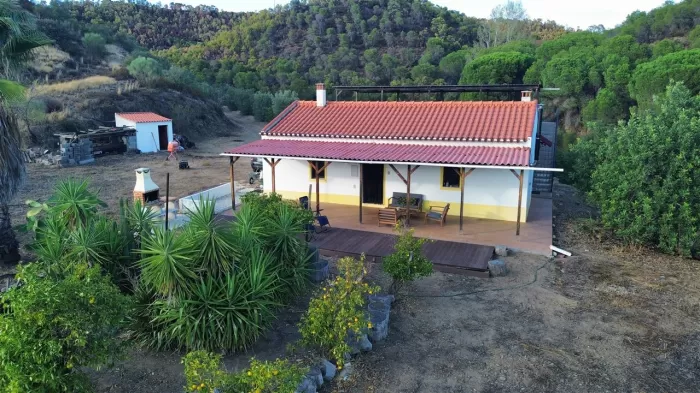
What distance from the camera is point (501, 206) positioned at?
13.7 meters

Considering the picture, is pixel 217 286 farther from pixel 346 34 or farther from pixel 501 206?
pixel 346 34

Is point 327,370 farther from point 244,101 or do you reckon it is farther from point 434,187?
point 244,101

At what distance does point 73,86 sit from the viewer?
34875 mm

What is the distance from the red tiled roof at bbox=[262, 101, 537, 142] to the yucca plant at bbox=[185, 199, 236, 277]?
9046mm

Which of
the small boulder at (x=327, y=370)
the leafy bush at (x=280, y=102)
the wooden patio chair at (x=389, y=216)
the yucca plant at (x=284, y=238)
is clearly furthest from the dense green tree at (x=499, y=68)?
the small boulder at (x=327, y=370)

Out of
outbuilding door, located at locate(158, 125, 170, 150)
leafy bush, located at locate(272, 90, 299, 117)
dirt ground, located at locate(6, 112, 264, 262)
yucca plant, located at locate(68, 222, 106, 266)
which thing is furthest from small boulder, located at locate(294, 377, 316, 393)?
leafy bush, located at locate(272, 90, 299, 117)

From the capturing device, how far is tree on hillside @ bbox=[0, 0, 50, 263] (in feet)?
29.1

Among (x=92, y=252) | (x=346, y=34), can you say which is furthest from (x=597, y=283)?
(x=346, y=34)

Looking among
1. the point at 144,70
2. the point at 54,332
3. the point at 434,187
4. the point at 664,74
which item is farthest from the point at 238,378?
the point at 144,70

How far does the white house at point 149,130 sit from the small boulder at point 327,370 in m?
26.2

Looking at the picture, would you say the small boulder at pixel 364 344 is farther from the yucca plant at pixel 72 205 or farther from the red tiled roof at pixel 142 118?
the red tiled roof at pixel 142 118

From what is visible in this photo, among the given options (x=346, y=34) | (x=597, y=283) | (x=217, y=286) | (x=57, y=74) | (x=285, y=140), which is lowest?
(x=597, y=283)

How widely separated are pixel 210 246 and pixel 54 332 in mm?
2399

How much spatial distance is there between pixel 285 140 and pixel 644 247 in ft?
36.1
